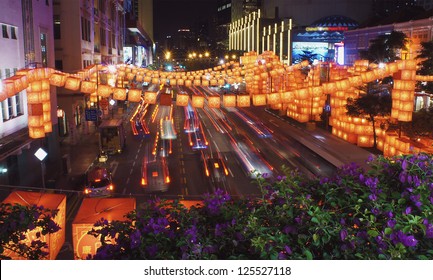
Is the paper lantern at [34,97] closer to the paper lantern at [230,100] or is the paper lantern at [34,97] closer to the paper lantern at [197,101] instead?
the paper lantern at [197,101]

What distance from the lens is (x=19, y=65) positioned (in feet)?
76.8

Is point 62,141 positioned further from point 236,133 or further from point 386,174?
point 386,174

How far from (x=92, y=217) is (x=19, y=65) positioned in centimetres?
1312

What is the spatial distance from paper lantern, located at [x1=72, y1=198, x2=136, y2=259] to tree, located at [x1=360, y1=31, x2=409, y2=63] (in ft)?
126

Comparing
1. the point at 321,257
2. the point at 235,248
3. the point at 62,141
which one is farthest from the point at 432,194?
the point at 62,141

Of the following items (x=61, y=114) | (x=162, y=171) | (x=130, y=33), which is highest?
(x=130, y=33)

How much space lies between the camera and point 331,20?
92.8 meters

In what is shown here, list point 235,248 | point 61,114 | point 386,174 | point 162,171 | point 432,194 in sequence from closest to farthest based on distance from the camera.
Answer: point 235,248, point 432,194, point 386,174, point 162,171, point 61,114

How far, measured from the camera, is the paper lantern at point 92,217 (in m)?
13.2

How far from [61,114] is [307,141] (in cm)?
2022

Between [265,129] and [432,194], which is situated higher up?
[432,194]

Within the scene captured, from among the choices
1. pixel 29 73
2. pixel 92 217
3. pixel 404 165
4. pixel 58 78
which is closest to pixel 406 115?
pixel 92 217

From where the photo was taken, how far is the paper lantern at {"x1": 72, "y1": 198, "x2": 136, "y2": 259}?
43.4 feet

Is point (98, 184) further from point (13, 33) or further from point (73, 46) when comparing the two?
point (73, 46)
